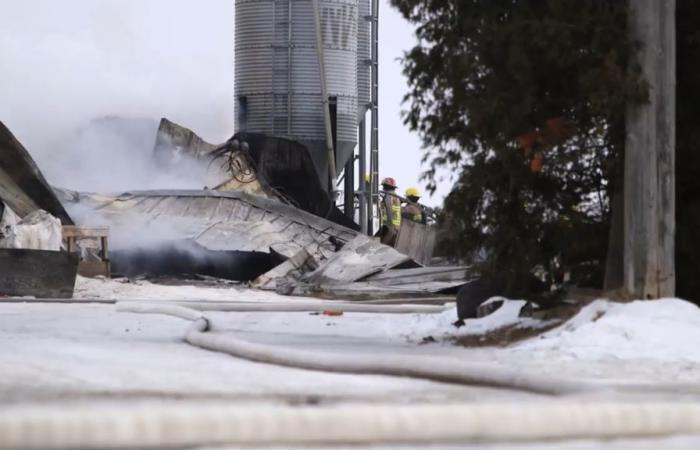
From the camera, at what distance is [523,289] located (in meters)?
14.7

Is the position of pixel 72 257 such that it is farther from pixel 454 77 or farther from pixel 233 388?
pixel 233 388

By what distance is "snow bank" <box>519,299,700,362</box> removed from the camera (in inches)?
464

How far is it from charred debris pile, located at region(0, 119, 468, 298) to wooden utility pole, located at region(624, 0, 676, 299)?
11.2 meters

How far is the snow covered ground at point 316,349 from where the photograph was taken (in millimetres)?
8641

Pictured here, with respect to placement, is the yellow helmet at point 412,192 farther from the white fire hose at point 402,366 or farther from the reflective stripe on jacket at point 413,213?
the white fire hose at point 402,366

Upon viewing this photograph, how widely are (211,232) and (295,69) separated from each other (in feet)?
30.9

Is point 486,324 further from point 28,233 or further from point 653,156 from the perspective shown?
point 28,233

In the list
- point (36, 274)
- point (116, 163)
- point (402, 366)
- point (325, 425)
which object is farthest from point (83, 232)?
point (325, 425)

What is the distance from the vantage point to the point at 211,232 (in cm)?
3164

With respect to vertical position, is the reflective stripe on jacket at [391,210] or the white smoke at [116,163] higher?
the white smoke at [116,163]

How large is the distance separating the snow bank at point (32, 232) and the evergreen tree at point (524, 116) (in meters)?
11.4

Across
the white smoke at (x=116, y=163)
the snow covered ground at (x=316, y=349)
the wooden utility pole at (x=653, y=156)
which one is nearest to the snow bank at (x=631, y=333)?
the snow covered ground at (x=316, y=349)

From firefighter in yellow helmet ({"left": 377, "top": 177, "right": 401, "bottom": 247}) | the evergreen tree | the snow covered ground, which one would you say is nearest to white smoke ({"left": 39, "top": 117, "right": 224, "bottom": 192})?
firefighter in yellow helmet ({"left": 377, "top": 177, "right": 401, "bottom": 247})

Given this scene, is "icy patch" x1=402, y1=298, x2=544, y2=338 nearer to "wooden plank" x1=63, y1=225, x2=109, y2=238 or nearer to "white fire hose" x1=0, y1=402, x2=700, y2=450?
"white fire hose" x1=0, y1=402, x2=700, y2=450
